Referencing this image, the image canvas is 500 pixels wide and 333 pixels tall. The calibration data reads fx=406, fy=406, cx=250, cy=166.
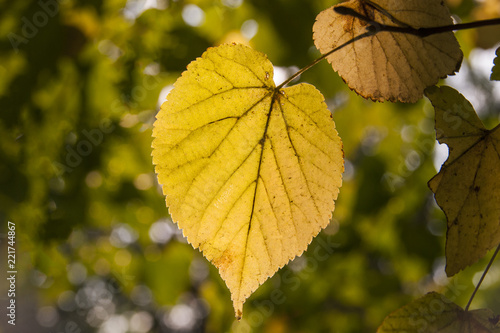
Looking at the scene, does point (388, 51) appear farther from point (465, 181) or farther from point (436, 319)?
point (436, 319)

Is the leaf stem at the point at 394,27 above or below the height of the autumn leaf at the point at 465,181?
above

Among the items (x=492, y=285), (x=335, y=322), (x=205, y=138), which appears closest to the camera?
(x=205, y=138)

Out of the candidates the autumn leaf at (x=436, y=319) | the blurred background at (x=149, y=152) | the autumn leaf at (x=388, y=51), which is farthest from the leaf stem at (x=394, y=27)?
the blurred background at (x=149, y=152)

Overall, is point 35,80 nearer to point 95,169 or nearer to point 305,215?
point 95,169

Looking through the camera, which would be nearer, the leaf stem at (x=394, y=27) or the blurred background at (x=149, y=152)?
the leaf stem at (x=394, y=27)

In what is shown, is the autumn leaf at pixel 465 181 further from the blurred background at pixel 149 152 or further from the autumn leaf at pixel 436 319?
the blurred background at pixel 149 152

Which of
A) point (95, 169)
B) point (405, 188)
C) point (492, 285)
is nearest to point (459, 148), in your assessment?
point (405, 188)
